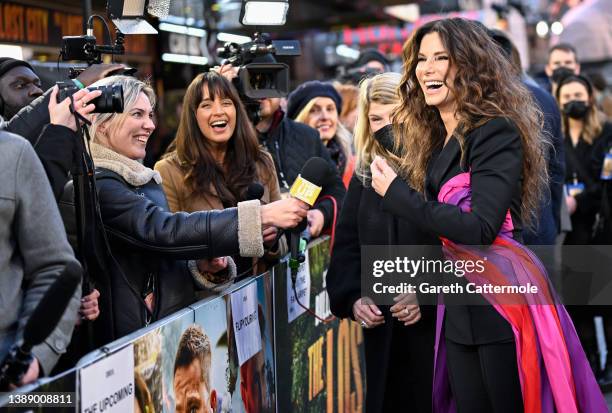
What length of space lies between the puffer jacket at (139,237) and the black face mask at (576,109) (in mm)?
5179

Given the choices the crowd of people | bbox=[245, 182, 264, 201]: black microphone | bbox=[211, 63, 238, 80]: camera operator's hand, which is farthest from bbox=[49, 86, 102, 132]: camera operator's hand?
bbox=[211, 63, 238, 80]: camera operator's hand

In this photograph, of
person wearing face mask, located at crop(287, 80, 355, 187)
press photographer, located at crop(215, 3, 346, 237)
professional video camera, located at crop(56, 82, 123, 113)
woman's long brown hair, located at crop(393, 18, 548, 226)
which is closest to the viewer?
professional video camera, located at crop(56, 82, 123, 113)

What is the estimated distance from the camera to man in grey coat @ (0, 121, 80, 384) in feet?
10.4

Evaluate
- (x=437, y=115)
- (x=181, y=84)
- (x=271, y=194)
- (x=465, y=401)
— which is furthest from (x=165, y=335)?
(x=181, y=84)

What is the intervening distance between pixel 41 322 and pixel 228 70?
3293 mm

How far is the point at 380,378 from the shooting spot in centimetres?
473

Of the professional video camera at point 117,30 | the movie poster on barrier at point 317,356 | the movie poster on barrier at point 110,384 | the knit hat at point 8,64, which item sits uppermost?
the professional video camera at point 117,30

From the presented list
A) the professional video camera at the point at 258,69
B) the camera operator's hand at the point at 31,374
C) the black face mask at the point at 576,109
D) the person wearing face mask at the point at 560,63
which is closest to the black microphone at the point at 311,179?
the camera operator's hand at the point at 31,374

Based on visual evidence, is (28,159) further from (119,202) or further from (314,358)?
(314,358)

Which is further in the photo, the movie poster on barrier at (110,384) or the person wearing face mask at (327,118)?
the person wearing face mask at (327,118)

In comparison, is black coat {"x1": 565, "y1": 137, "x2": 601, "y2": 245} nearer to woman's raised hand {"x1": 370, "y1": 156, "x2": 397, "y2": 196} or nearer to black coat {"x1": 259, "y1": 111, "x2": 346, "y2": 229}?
black coat {"x1": 259, "y1": 111, "x2": 346, "y2": 229}

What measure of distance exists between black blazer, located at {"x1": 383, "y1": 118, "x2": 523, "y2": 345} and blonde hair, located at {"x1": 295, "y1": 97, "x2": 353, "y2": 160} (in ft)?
13.4

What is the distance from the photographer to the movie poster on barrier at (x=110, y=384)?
10.5 ft

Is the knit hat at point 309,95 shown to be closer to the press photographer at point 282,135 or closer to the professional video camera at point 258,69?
the press photographer at point 282,135
